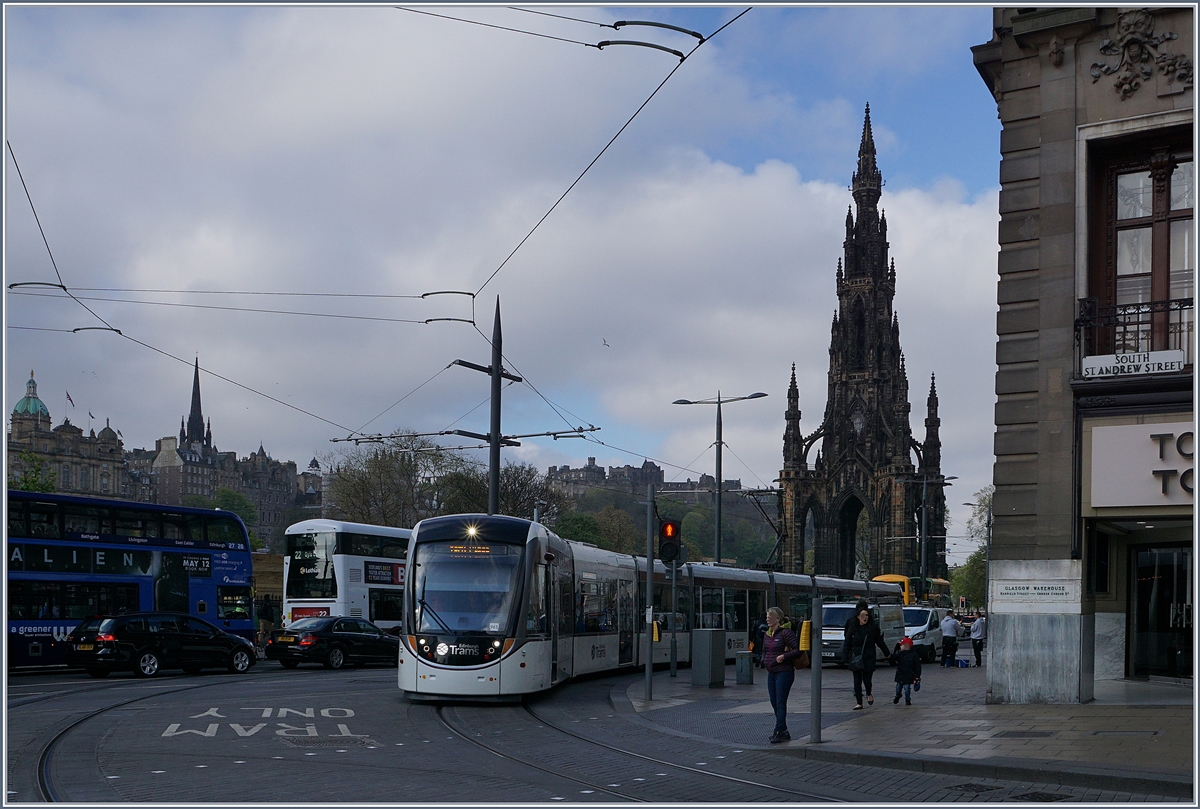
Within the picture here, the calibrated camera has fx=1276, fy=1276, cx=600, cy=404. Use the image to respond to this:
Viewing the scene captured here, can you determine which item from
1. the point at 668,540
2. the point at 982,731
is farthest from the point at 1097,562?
the point at 668,540

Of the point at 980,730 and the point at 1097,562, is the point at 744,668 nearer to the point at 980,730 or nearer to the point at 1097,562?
the point at 1097,562

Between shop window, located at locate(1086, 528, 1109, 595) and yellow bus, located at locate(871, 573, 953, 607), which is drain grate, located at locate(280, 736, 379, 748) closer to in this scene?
shop window, located at locate(1086, 528, 1109, 595)

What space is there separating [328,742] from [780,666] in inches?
204

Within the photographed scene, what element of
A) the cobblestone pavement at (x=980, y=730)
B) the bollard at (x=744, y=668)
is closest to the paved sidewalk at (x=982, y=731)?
the cobblestone pavement at (x=980, y=730)

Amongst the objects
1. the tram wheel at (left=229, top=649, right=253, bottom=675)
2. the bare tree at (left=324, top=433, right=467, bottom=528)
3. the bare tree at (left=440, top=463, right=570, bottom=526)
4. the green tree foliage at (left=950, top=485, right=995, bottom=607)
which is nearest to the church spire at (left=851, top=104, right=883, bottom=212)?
the green tree foliage at (left=950, top=485, right=995, bottom=607)

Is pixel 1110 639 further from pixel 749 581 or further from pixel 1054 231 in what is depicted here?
pixel 749 581

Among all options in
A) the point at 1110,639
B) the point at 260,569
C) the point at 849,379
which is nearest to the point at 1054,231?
the point at 1110,639

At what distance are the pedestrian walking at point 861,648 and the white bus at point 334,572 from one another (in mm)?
17262

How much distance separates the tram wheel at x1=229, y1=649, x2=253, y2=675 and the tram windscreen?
9.89m

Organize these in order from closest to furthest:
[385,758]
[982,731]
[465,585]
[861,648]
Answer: [385,758]
[982,731]
[465,585]
[861,648]

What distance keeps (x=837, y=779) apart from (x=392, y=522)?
58.6 m

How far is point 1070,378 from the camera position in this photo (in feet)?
60.4

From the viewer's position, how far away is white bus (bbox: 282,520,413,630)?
114ft

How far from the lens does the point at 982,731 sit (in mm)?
15180
